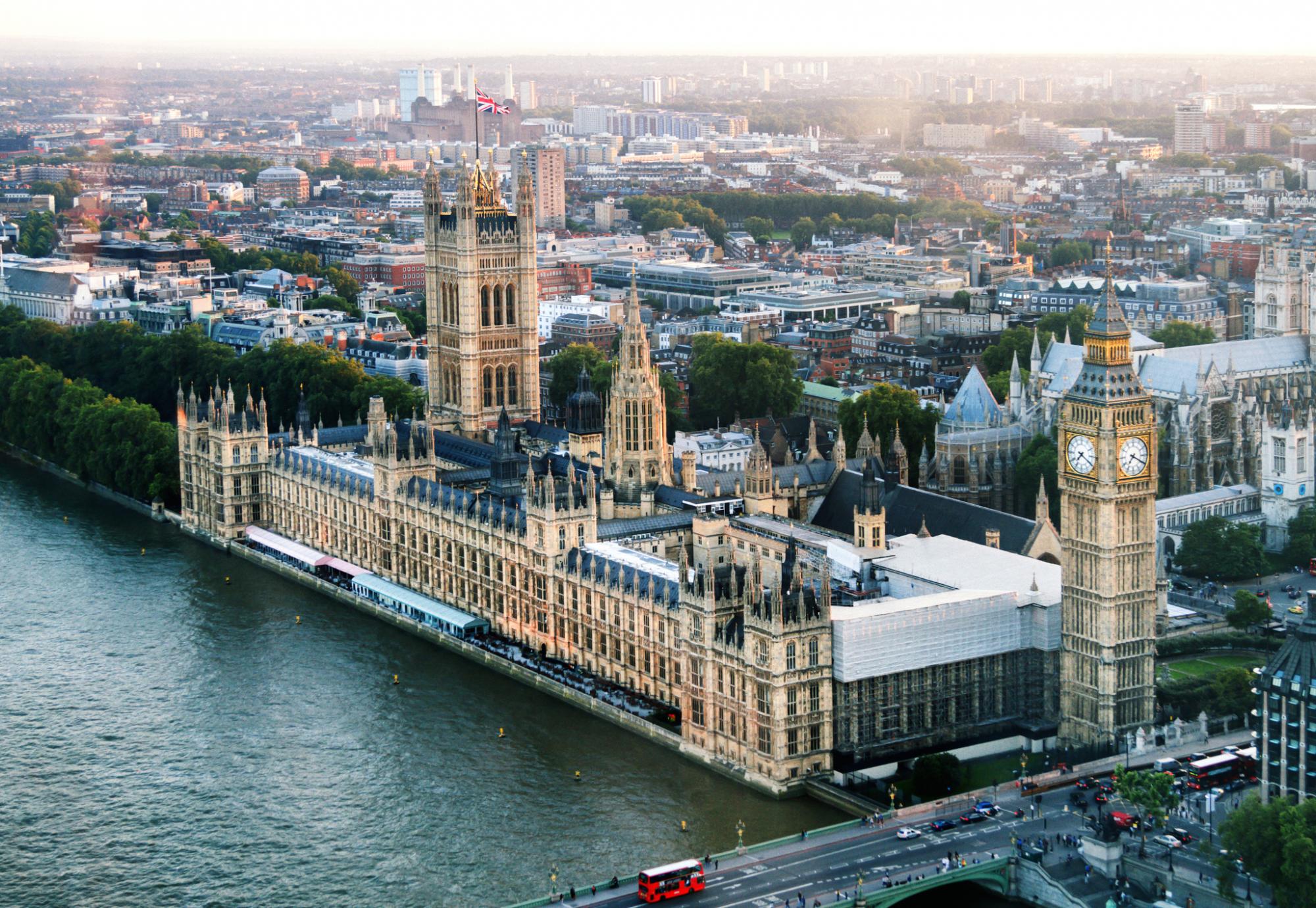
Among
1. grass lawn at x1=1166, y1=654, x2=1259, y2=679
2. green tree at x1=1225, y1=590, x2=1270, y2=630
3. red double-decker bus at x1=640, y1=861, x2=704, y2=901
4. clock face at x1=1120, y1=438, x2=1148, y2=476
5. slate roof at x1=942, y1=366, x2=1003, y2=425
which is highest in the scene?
clock face at x1=1120, y1=438, x2=1148, y2=476

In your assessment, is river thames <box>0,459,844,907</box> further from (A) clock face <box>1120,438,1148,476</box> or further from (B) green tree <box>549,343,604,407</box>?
(B) green tree <box>549,343,604,407</box>

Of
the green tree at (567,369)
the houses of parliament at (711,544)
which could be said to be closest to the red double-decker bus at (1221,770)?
the houses of parliament at (711,544)

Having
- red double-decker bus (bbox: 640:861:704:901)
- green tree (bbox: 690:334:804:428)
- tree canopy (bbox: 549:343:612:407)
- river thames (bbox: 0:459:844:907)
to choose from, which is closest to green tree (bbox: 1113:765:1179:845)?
river thames (bbox: 0:459:844:907)

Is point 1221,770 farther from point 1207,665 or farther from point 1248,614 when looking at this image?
point 1248,614

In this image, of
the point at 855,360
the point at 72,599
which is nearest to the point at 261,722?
the point at 72,599

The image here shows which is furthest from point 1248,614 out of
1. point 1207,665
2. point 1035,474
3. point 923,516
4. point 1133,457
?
point 1035,474

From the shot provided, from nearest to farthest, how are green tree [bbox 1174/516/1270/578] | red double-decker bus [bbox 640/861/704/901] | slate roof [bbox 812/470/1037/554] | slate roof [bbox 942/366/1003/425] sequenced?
red double-decker bus [bbox 640/861/704/901] → slate roof [bbox 812/470/1037/554] → green tree [bbox 1174/516/1270/578] → slate roof [bbox 942/366/1003/425]

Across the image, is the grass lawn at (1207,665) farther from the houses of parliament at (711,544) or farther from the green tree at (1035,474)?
the green tree at (1035,474)
